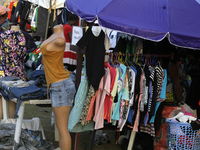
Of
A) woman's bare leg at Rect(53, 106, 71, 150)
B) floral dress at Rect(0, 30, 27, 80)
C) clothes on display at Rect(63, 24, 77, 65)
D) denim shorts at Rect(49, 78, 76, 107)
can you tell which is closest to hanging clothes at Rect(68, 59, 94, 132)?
woman's bare leg at Rect(53, 106, 71, 150)

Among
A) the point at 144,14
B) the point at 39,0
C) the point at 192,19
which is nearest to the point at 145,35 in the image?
the point at 144,14

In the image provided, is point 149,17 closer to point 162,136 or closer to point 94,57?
point 94,57

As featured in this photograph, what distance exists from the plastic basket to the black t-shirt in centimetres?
139

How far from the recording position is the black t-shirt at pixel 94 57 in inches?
142

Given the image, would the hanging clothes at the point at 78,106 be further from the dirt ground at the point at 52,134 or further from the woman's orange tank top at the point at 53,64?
the dirt ground at the point at 52,134

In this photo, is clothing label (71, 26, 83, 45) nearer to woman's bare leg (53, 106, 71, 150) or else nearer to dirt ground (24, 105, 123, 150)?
woman's bare leg (53, 106, 71, 150)

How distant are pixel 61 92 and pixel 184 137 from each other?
2.01 m

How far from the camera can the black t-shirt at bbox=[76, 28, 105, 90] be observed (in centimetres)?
360

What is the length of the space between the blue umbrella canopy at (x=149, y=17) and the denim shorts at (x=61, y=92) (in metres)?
0.93

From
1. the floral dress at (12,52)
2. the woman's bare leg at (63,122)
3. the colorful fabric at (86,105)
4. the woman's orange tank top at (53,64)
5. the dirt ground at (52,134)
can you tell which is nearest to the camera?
→ the woman's orange tank top at (53,64)

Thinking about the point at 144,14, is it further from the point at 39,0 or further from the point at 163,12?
the point at 39,0

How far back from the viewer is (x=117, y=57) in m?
4.11

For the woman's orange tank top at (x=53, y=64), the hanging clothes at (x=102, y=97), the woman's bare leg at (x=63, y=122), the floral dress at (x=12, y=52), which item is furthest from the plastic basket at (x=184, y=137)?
the floral dress at (x=12, y=52)

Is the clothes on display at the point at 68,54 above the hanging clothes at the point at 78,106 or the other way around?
above
